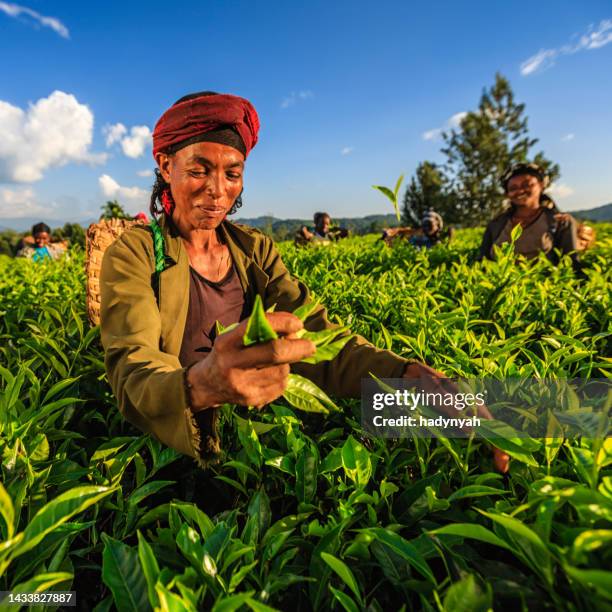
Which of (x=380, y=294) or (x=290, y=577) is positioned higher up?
(x=380, y=294)

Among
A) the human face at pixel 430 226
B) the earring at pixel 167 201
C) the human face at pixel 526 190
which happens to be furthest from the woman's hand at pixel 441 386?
the human face at pixel 430 226

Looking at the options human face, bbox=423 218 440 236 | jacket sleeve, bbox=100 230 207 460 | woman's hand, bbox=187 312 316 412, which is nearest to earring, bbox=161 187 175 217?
jacket sleeve, bbox=100 230 207 460

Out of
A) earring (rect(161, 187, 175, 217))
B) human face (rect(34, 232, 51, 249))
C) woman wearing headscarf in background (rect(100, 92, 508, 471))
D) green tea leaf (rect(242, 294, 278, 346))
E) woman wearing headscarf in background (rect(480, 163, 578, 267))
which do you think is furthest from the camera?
human face (rect(34, 232, 51, 249))

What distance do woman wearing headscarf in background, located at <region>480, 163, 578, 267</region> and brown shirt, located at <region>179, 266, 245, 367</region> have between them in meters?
2.93

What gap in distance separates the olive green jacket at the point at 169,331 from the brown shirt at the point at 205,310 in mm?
64

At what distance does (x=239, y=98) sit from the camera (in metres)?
1.67

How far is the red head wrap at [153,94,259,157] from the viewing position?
1542 mm

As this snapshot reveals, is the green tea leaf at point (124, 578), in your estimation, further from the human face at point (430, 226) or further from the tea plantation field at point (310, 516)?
the human face at point (430, 226)

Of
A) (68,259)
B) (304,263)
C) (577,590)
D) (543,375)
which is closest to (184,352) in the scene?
(543,375)

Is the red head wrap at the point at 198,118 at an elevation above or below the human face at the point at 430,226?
above

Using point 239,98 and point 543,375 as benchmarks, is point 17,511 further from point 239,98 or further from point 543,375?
point 239,98

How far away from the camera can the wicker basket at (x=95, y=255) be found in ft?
6.77

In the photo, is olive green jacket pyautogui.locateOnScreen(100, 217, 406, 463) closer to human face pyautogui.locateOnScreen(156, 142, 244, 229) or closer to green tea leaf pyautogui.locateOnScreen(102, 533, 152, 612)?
human face pyautogui.locateOnScreen(156, 142, 244, 229)

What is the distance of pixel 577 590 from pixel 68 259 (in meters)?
4.70
